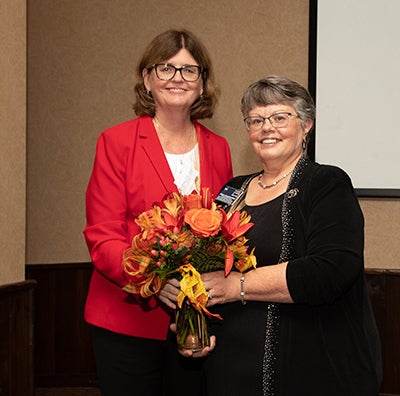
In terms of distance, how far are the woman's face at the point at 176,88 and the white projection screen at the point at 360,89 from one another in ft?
5.64

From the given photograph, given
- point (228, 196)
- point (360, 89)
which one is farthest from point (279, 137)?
point (360, 89)

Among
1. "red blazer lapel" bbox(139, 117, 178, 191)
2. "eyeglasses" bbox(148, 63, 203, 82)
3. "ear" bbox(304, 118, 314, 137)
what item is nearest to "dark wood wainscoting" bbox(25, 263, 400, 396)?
"red blazer lapel" bbox(139, 117, 178, 191)

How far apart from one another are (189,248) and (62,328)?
2.89m

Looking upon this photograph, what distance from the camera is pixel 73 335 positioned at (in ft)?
14.5

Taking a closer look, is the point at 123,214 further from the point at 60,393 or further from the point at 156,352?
the point at 60,393

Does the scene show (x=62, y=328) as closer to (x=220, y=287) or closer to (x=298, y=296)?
(x=220, y=287)

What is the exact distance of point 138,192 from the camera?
7.52 ft

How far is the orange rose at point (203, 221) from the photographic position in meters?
1.74

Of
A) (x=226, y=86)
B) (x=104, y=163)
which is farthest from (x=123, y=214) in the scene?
(x=226, y=86)

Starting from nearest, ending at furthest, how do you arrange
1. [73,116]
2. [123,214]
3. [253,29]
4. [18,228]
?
1. [123,214]
2. [18,228]
3. [253,29]
4. [73,116]

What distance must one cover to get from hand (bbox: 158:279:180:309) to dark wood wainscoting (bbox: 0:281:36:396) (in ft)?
3.56

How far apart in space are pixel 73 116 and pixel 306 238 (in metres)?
2.91

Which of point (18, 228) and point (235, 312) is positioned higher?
point (18, 228)

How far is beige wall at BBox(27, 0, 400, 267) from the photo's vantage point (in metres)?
4.12
